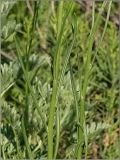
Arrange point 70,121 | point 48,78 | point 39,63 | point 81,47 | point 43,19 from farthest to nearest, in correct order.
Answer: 1. point 43,19
2. point 81,47
3. point 48,78
4. point 39,63
5. point 70,121

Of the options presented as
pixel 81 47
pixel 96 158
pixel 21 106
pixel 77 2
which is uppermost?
pixel 77 2

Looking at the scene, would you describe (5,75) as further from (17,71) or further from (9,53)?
(9,53)

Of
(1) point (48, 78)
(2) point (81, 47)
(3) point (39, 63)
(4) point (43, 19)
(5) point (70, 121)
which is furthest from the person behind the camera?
(4) point (43, 19)

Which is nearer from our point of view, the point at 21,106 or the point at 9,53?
the point at 21,106

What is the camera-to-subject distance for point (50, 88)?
1576 millimetres

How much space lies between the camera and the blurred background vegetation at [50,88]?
1472 millimetres

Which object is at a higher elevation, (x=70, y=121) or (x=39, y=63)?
(x=39, y=63)

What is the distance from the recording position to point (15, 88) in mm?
2008

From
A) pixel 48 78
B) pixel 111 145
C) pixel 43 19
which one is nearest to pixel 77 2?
pixel 43 19

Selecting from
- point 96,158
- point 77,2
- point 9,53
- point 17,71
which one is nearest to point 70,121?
point 17,71

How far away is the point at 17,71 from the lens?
1653 mm

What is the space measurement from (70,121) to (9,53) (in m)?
0.80

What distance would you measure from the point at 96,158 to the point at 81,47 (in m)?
0.56

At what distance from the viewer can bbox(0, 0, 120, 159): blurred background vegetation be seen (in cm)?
147
